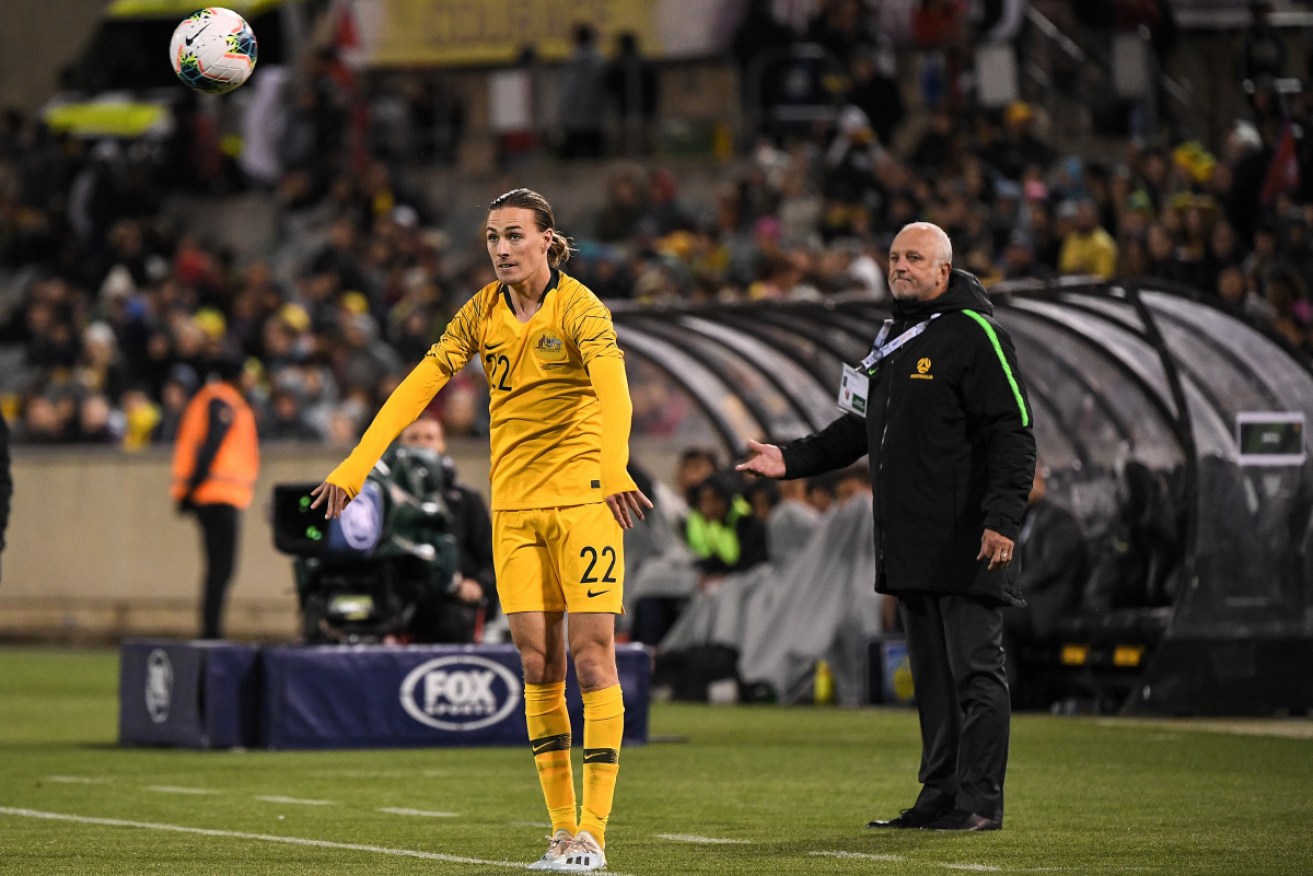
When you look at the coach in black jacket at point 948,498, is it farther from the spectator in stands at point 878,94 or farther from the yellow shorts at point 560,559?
the spectator in stands at point 878,94

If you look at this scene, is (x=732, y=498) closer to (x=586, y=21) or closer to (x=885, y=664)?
(x=885, y=664)

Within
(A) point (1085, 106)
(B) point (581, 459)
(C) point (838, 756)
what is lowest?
(C) point (838, 756)

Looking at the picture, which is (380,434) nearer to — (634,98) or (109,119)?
(634,98)

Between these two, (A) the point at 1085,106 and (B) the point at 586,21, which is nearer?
(A) the point at 1085,106

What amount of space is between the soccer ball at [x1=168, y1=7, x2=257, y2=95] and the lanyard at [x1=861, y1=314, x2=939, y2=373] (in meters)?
2.99

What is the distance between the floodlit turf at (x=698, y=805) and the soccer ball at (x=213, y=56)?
316 cm

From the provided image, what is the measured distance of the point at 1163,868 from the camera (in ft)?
29.6

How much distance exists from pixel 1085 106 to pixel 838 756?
14.9m

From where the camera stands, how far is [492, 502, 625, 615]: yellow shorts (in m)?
9.02

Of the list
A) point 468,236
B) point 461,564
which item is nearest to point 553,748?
point 461,564

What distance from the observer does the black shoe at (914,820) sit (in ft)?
34.0

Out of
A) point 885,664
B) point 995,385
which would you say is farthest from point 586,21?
point 995,385

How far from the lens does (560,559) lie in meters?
9.05

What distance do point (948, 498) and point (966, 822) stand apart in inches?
49.3
